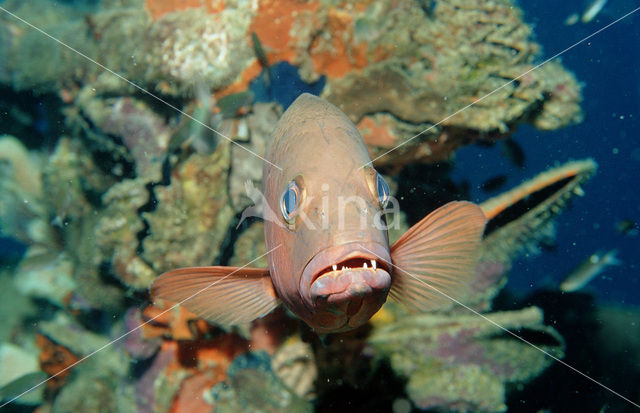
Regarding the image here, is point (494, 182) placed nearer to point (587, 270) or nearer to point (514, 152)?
point (514, 152)

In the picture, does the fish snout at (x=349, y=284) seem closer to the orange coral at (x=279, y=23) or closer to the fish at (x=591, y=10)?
the orange coral at (x=279, y=23)

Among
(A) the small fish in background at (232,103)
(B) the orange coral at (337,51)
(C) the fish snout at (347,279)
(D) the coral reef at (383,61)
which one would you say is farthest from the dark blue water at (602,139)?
(C) the fish snout at (347,279)

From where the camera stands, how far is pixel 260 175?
13.6 ft

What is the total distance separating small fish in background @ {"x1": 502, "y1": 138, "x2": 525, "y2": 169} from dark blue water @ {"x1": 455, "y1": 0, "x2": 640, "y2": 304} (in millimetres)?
28073

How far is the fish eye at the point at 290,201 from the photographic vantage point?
7.01 ft

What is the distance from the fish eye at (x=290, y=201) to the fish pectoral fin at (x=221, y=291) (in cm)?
Answer: 52

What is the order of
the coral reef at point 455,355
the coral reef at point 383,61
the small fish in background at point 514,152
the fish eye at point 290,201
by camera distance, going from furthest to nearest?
1. the small fish in background at point 514,152
2. the coral reef at point 383,61
3. the coral reef at point 455,355
4. the fish eye at point 290,201

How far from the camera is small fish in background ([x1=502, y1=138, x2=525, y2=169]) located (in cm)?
561

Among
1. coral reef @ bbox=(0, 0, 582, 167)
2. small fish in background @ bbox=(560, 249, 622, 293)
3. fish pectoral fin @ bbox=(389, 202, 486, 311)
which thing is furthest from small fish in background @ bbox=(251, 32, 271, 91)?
small fish in background @ bbox=(560, 249, 622, 293)

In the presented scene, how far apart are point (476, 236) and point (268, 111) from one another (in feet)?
9.72

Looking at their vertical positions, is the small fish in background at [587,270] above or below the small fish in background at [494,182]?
below

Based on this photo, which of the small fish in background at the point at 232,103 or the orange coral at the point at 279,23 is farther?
the orange coral at the point at 279,23

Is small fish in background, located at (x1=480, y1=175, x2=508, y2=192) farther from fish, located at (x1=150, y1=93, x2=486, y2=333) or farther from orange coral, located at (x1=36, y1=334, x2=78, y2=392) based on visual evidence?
orange coral, located at (x1=36, y1=334, x2=78, y2=392)

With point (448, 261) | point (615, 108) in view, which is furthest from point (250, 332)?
point (615, 108)
